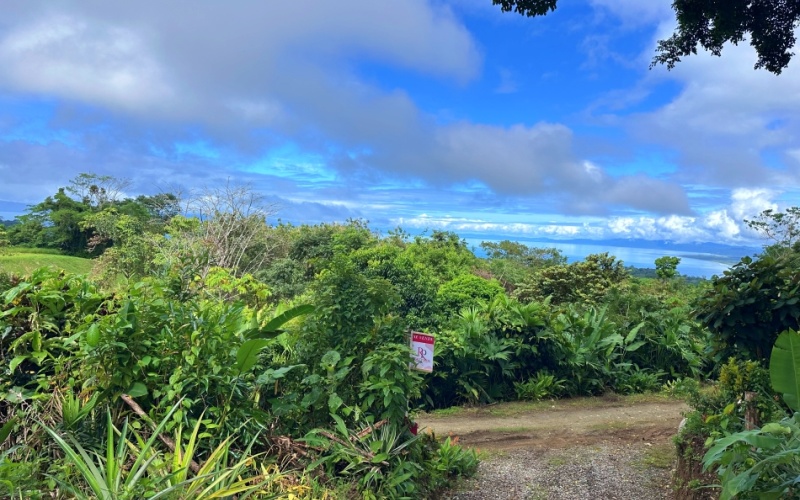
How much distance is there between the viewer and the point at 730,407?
3.72 metres

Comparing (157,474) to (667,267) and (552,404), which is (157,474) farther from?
(667,267)

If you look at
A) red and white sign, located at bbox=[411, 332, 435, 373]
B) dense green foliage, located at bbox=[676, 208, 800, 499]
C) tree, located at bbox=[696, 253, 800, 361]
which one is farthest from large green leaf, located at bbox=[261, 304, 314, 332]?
tree, located at bbox=[696, 253, 800, 361]

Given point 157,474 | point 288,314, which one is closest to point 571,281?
point 288,314

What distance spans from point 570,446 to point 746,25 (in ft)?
19.4

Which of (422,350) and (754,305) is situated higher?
(754,305)

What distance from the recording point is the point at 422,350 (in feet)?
13.1

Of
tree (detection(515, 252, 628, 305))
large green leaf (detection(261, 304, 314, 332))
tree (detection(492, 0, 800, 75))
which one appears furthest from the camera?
tree (detection(515, 252, 628, 305))

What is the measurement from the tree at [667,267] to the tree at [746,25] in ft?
39.1

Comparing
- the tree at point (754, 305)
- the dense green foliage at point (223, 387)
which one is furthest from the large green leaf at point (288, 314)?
the tree at point (754, 305)

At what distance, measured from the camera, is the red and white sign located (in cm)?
398

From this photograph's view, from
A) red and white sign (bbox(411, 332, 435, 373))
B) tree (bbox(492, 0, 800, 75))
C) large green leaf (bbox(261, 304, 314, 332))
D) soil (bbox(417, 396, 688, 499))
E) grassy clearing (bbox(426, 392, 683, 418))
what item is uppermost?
tree (bbox(492, 0, 800, 75))

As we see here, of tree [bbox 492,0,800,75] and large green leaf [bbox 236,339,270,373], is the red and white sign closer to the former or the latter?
large green leaf [bbox 236,339,270,373]

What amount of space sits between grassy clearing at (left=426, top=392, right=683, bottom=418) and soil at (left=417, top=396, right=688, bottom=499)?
0.01 metres

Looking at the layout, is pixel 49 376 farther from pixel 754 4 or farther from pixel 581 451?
pixel 754 4
